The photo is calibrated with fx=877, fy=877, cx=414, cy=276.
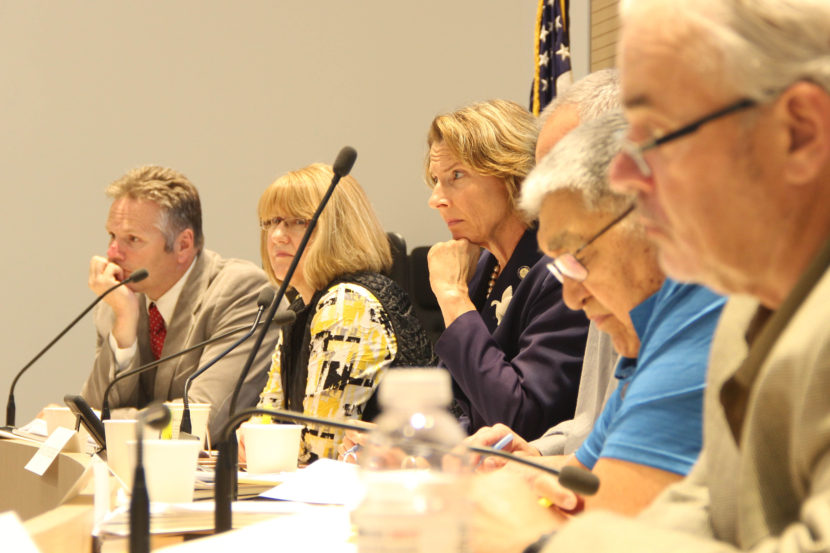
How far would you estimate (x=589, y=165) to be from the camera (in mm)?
1199

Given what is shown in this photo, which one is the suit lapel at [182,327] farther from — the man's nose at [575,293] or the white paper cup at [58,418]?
the man's nose at [575,293]

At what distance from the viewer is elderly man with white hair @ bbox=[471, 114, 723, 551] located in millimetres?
994

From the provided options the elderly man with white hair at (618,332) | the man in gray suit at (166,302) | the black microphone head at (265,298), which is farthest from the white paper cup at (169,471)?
the man in gray suit at (166,302)

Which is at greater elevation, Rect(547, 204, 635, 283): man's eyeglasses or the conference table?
Rect(547, 204, 635, 283): man's eyeglasses

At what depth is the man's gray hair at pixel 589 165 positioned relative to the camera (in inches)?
46.5

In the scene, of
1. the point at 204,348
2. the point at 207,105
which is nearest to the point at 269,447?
the point at 204,348

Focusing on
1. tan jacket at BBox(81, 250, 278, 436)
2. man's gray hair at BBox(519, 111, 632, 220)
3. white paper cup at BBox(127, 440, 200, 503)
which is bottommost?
tan jacket at BBox(81, 250, 278, 436)

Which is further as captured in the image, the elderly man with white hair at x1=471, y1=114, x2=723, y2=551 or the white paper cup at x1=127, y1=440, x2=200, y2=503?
the white paper cup at x1=127, y1=440, x2=200, y2=503

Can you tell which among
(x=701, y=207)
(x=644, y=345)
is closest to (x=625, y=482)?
(x=644, y=345)

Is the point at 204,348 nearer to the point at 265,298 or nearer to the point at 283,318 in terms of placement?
the point at 265,298

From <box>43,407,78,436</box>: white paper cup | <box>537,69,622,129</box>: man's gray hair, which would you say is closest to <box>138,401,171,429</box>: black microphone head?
<box>537,69,622,129</box>: man's gray hair

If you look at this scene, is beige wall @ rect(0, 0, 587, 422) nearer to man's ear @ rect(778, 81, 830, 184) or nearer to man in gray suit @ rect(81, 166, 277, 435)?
man in gray suit @ rect(81, 166, 277, 435)

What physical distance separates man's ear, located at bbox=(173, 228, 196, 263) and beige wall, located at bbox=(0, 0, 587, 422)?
1104mm

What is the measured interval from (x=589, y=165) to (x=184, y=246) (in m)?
2.69
